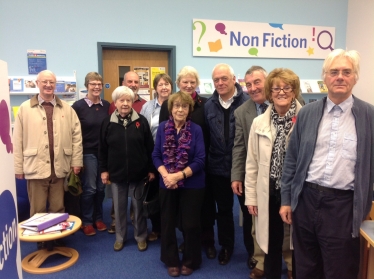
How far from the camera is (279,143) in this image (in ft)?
6.30

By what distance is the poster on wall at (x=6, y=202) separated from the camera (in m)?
1.03

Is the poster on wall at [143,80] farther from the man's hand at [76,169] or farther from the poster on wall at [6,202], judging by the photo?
the poster on wall at [6,202]

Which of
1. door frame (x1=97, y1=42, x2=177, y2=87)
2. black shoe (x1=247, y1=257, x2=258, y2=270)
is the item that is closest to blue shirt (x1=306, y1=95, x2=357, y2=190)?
black shoe (x1=247, y1=257, x2=258, y2=270)

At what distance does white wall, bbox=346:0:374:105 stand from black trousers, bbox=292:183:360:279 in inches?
148

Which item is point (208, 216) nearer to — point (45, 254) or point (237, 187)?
point (237, 187)

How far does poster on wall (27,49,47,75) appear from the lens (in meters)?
4.06

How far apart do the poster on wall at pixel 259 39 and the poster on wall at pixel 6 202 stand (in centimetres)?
376

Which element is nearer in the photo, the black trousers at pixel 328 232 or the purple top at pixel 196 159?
the black trousers at pixel 328 232

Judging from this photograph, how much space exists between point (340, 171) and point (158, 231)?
205cm

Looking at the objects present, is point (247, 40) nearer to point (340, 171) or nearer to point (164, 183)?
point (164, 183)

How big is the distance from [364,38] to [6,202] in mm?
5236

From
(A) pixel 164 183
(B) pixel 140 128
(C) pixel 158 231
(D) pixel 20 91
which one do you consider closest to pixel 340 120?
(A) pixel 164 183

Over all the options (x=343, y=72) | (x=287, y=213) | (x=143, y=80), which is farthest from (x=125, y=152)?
(x=143, y=80)

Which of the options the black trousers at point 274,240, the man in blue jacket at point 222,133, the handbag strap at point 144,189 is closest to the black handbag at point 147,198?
the handbag strap at point 144,189
